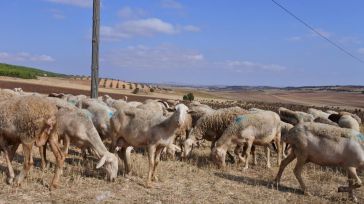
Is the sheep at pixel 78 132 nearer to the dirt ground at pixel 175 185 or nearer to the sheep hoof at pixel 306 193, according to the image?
the dirt ground at pixel 175 185

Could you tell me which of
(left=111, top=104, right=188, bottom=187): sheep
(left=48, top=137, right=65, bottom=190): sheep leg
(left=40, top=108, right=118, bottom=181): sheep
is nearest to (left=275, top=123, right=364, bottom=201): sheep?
(left=111, top=104, right=188, bottom=187): sheep

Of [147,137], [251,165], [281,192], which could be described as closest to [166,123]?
[147,137]

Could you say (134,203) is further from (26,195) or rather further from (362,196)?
(362,196)

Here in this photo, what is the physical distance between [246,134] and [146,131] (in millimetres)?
3574

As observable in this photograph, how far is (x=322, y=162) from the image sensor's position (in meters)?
11.4

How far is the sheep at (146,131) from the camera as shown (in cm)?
1144

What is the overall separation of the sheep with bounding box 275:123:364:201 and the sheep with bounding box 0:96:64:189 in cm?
564

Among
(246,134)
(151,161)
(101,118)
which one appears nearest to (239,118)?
Result: (246,134)

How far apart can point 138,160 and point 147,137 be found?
1.89 m

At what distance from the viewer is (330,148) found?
36.9ft

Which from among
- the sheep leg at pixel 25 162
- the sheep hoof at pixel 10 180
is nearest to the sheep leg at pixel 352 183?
the sheep leg at pixel 25 162

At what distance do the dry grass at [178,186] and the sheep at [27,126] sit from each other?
422mm

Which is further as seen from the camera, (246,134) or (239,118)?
(239,118)

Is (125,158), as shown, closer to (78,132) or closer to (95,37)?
(78,132)
